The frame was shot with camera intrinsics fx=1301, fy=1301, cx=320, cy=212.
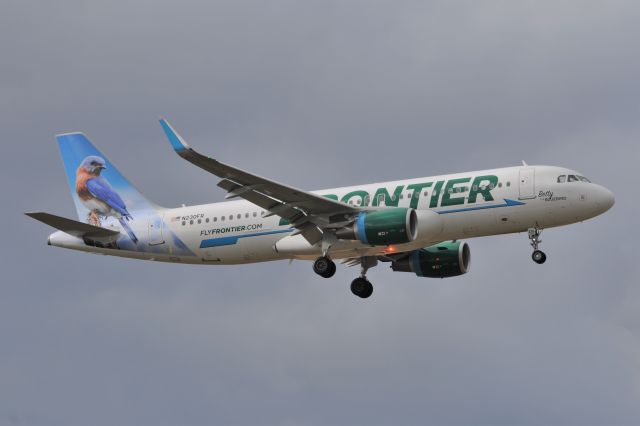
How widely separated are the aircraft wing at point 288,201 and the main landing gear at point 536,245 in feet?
23.3

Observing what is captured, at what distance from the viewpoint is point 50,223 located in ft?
187

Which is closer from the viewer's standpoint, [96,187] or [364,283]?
[364,283]

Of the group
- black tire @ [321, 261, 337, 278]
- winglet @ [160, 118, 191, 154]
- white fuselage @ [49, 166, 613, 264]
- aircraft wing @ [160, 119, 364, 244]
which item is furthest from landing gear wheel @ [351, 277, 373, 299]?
winglet @ [160, 118, 191, 154]

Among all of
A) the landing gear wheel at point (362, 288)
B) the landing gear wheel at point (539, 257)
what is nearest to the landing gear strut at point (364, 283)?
the landing gear wheel at point (362, 288)

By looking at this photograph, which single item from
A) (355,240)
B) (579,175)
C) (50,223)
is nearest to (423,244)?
(355,240)

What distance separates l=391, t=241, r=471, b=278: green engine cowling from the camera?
195ft

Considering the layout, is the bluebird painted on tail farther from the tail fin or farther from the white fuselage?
the white fuselage

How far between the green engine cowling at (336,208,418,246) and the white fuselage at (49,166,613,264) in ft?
2.80

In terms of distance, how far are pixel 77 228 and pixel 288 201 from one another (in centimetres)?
1093

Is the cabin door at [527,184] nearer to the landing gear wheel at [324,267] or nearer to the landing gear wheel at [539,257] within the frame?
the landing gear wheel at [539,257]

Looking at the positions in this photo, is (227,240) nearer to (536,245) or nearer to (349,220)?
(349,220)

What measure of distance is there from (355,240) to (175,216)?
963cm

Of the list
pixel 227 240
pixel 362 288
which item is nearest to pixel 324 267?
pixel 362 288

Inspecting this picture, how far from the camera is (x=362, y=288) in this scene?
58.8 meters
